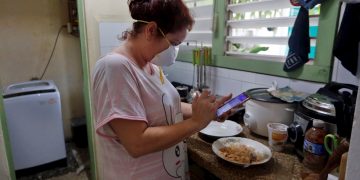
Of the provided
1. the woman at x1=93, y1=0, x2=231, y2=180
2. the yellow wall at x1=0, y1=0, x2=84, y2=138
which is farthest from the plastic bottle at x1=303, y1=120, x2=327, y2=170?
the yellow wall at x1=0, y1=0, x2=84, y2=138

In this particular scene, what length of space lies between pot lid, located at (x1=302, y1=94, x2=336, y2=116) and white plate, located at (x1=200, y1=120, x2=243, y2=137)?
1.04 ft

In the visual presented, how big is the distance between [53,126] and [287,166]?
79.1 inches

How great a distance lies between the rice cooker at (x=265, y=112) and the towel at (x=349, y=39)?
25 cm

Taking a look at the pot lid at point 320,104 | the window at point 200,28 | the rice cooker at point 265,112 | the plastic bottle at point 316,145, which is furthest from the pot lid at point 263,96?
the window at point 200,28

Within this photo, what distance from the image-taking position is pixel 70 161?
235 cm

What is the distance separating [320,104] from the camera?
2.67ft

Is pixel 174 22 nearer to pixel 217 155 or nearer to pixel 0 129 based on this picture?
pixel 217 155

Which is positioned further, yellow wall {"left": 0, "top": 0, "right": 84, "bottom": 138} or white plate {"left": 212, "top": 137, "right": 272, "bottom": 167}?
yellow wall {"left": 0, "top": 0, "right": 84, "bottom": 138}

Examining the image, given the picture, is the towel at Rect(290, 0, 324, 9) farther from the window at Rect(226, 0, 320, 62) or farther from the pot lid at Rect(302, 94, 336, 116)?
the pot lid at Rect(302, 94, 336, 116)

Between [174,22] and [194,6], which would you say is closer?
[174,22]

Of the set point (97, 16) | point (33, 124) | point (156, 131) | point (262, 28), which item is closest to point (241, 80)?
point (262, 28)

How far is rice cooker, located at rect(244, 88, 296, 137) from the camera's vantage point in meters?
0.98

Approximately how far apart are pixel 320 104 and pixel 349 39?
0.28 m

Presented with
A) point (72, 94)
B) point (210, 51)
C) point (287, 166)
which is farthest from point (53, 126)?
point (287, 166)
